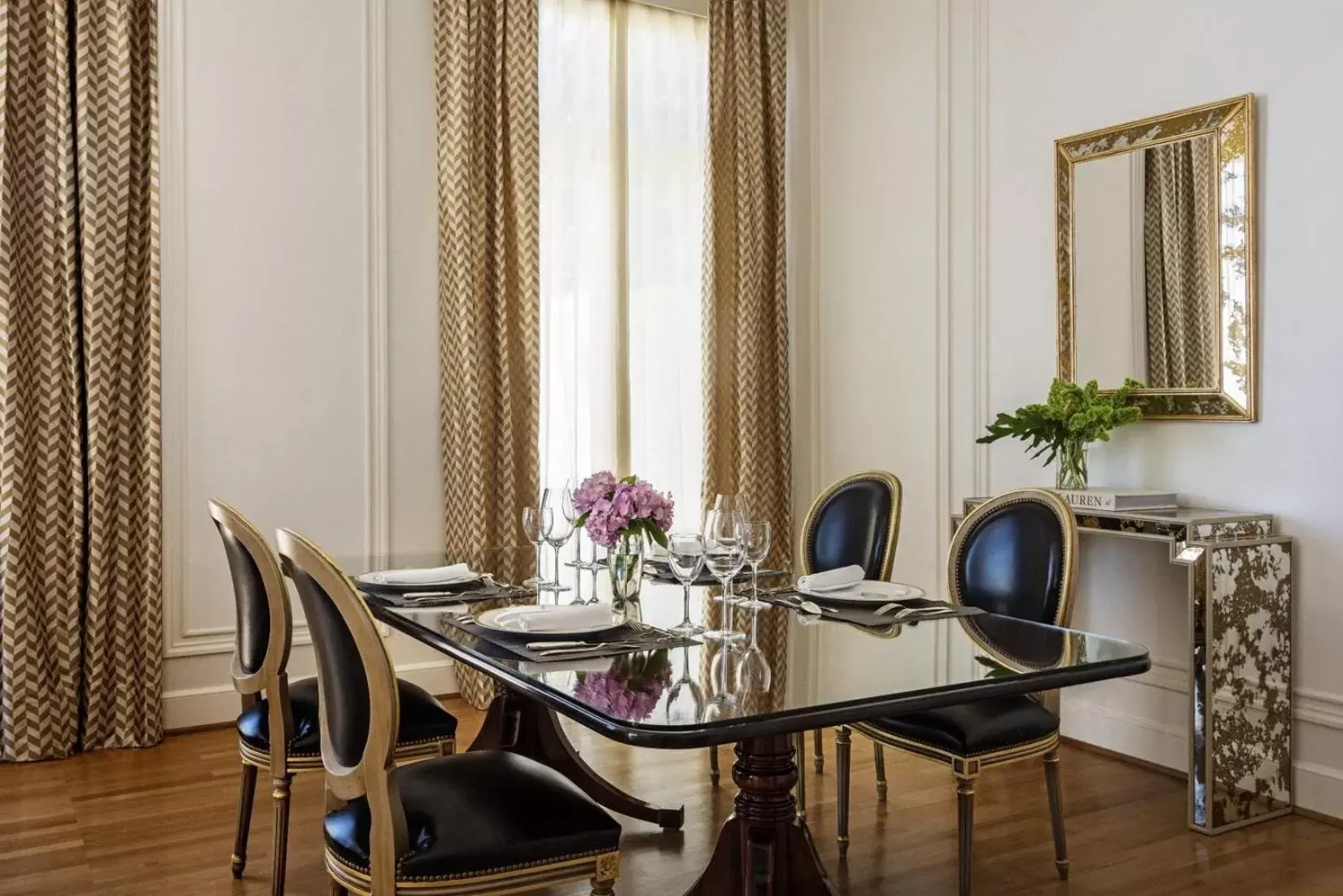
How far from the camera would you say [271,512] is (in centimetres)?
436

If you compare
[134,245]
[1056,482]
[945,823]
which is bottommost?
[945,823]

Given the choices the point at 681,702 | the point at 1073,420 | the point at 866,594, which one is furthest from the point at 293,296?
the point at 681,702

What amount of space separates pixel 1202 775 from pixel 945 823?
2.27ft

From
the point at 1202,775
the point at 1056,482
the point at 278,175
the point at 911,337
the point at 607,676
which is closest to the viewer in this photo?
the point at 607,676

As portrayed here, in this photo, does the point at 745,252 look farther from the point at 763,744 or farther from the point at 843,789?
the point at 763,744

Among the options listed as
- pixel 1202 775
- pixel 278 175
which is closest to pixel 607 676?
pixel 1202 775

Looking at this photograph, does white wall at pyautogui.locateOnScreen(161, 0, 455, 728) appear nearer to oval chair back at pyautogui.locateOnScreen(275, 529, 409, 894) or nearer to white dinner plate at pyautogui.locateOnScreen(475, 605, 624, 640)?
white dinner plate at pyautogui.locateOnScreen(475, 605, 624, 640)

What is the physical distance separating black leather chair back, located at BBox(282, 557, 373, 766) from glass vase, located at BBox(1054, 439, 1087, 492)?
8.28 feet

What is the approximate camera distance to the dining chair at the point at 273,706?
2.65 m

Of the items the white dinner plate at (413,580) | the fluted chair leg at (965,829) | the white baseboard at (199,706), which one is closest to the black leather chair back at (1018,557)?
the fluted chair leg at (965,829)

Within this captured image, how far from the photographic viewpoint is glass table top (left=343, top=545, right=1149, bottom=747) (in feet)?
5.74

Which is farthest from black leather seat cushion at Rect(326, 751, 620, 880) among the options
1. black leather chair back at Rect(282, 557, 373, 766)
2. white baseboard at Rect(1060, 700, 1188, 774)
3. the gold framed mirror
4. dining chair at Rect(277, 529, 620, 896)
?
the gold framed mirror

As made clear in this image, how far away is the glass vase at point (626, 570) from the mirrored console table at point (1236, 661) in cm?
157

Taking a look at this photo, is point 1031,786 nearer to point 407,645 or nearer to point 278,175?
point 407,645
